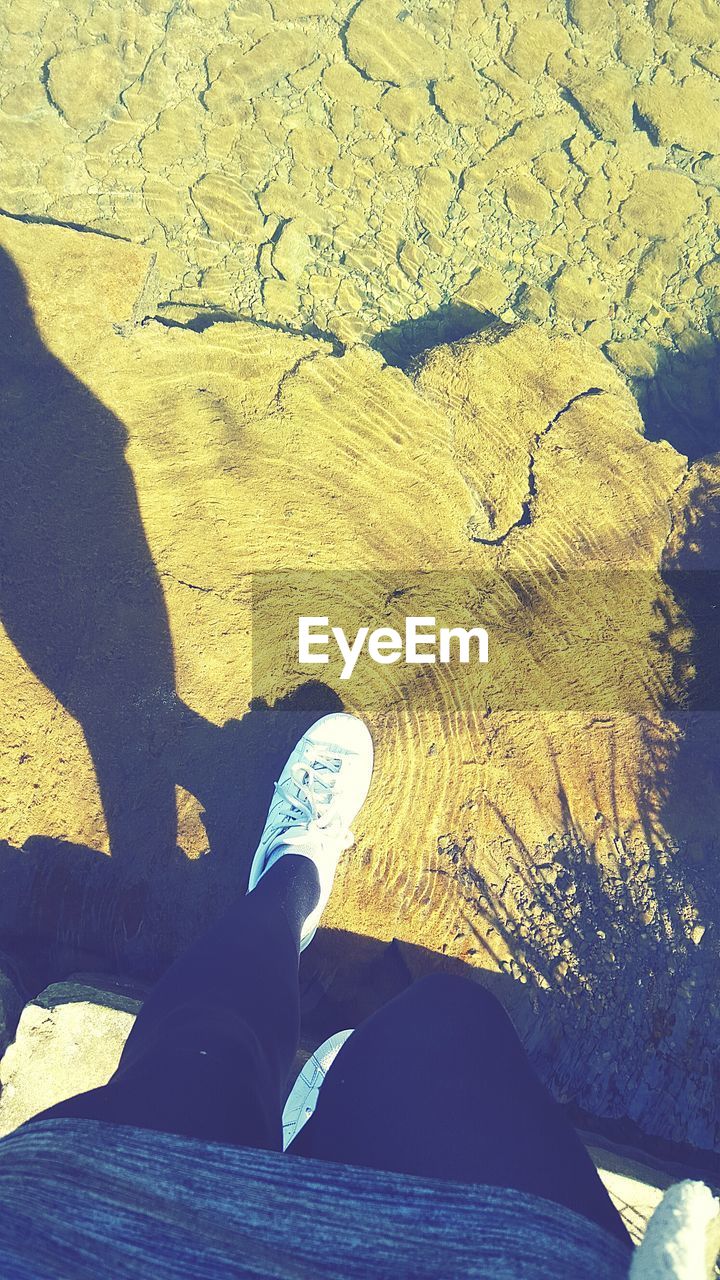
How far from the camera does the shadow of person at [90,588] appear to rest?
8.23 feet

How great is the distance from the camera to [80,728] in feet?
8.29

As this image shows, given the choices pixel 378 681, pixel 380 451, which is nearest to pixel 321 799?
pixel 378 681

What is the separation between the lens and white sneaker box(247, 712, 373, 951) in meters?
2.33

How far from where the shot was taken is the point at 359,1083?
5.01 feet

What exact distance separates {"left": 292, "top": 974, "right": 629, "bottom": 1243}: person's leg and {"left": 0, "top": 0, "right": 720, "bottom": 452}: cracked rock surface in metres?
2.68

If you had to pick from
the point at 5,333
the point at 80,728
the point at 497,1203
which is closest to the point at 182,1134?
the point at 497,1203

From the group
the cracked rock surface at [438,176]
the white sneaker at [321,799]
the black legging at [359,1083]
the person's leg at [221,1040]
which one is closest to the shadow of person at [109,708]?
the white sneaker at [321,799]

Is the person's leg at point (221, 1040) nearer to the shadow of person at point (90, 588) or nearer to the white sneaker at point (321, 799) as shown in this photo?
the white sneaker at point (321, 799)

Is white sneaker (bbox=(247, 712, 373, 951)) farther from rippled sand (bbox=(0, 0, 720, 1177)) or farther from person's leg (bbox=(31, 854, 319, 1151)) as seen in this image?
person's leg (bbox=(31, 854, 319, 1151))

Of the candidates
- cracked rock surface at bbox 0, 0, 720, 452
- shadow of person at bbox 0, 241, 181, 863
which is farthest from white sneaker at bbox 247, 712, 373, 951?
cracked rock surface at bbox 0, 0, 720, 452

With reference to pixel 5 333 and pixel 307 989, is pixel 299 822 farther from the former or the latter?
pixel 5 333

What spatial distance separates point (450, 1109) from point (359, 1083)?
0.71ft

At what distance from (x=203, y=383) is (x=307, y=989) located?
2376 millimetres

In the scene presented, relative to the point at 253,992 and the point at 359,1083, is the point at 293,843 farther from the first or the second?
the point at 359,1083
